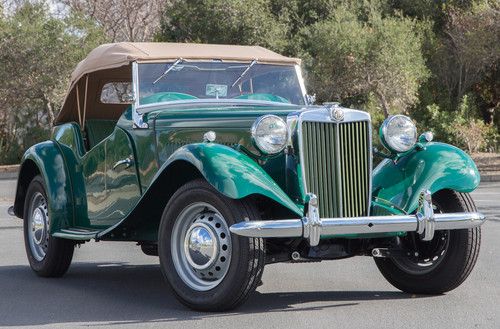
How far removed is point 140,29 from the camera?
42750 millimetres

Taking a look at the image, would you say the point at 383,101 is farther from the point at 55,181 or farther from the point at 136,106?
the point at 136,106

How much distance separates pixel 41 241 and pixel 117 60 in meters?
1.76

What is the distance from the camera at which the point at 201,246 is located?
263 inches

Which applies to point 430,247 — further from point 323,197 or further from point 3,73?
point 3,73

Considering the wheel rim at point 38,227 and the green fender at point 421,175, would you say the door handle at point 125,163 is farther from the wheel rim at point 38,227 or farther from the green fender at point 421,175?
the green fender at point 421,175

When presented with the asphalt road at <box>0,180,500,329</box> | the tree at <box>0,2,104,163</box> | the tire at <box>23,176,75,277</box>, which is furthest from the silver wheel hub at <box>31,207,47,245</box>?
the tree at <box>0,2,104,163</box>

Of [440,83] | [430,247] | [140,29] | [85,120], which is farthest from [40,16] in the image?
[430,247]

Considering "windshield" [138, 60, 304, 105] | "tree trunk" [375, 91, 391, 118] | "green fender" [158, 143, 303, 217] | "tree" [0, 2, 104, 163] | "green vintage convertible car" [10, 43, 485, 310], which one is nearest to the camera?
"green fender" [158, 143, 303, 217]

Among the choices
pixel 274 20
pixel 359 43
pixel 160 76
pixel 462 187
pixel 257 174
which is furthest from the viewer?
pixel 274 20

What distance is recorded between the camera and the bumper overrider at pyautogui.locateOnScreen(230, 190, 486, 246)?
6.16 metres

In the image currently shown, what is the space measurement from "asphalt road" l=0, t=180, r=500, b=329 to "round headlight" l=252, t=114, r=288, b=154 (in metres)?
1.08

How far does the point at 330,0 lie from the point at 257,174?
2784cm

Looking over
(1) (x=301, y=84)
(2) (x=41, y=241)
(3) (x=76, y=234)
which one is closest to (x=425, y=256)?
(1) (x=301, y=84)

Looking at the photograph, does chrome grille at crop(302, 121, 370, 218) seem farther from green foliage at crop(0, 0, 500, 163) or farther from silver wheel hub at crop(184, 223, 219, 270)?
green foliage at crop(0, 0, 500, 163)
